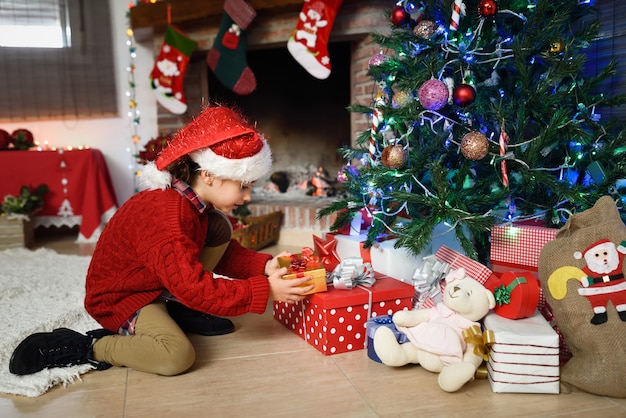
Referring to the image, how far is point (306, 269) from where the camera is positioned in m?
1.72

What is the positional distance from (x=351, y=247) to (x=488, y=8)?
0.95 m

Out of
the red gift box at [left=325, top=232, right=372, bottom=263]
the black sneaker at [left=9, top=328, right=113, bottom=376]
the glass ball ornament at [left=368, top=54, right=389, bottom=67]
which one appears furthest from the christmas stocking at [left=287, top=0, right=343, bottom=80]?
the black sneaker at [left=9, top=328, right=113, bottom=376]

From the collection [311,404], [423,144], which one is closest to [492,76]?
[423,144]

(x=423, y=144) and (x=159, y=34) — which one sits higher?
(x=159, y=34)

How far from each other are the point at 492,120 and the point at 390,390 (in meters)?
0.95

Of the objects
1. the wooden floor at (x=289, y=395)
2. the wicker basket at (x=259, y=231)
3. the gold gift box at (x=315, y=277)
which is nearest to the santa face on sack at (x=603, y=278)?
the wooden floor at (x=289, y=395)

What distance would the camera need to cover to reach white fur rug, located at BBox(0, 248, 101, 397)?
1.49m

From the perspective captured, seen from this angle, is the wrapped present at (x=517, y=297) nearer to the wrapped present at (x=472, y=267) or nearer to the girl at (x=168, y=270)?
the wrapped present at (x=472, y=267)

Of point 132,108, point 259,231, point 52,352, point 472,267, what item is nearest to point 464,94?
point 472,267

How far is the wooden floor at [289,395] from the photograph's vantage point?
1.31 meters

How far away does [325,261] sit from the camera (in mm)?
2076

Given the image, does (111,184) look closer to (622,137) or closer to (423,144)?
(423,144)

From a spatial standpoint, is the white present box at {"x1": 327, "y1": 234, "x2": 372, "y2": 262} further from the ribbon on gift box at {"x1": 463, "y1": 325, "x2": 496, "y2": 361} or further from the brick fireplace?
the brick fireplace

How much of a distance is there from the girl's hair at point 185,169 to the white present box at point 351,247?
2.25 ft
